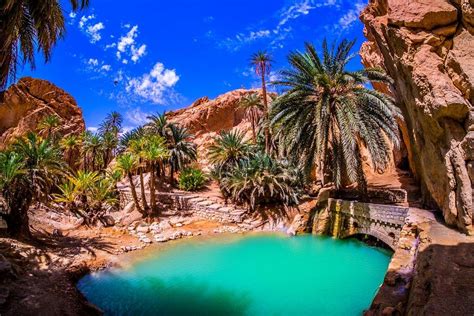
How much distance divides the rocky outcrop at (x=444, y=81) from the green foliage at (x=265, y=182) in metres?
9.63

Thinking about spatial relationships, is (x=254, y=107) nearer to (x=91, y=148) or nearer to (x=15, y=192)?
(x=91, y=148)

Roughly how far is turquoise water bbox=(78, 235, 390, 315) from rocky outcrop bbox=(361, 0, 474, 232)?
3.98 m

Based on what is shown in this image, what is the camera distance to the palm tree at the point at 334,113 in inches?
578

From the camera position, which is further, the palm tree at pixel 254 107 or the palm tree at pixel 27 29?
the palm tree at pixel 254 107

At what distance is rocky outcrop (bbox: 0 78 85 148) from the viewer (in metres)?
40.2

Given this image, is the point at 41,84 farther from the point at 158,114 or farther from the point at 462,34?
the point at 462,34

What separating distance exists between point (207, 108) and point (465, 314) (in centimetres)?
4400

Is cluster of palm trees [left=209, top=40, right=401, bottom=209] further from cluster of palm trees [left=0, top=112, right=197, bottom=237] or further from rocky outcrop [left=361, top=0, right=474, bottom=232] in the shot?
cluster of palm trees [left=0, top=112, right=197, bottom=237]

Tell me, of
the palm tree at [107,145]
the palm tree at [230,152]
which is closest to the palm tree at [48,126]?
the palm tree at [107,145]

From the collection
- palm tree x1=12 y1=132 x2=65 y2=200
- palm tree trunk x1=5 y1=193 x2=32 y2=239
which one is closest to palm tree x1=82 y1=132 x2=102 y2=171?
palm tree x1=12 y1=132 x2=65 y2=200

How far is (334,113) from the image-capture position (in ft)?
52.2

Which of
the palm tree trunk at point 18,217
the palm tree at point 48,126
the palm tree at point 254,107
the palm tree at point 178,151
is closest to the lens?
the palm tree trunk at point 18,217

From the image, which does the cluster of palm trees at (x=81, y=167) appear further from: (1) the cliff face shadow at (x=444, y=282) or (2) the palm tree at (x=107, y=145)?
(1) the cliff face shadow at (x=444, y=282)

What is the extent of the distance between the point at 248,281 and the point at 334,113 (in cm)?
987
